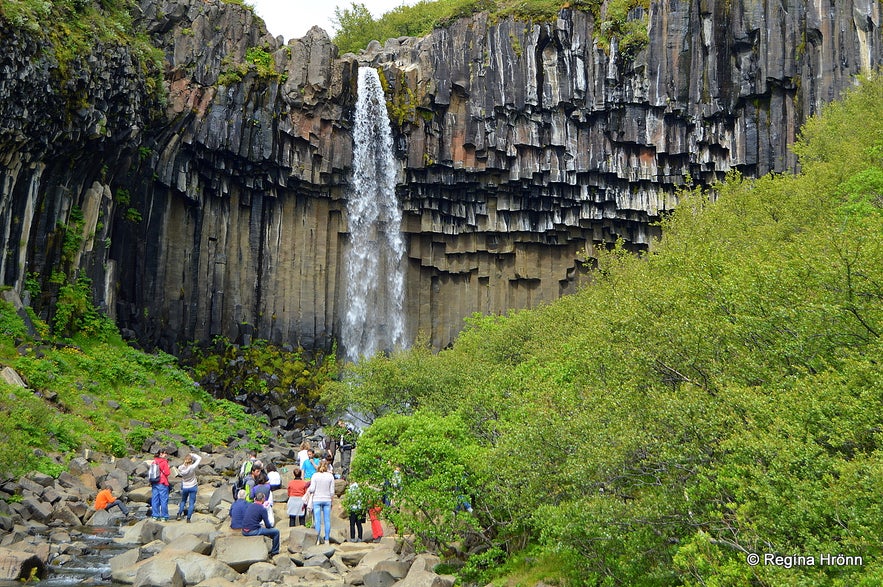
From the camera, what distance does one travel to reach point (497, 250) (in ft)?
160

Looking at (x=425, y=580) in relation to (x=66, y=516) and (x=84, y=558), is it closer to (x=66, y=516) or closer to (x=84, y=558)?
(x=84, y=558)

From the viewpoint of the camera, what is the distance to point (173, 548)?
49.2 feet

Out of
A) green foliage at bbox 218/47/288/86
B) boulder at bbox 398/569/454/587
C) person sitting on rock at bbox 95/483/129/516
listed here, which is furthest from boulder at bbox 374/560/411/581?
green foliage at bbox 218/47/288/86

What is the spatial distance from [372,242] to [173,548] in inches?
1328

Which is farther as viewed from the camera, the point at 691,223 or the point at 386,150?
the point at 386,150

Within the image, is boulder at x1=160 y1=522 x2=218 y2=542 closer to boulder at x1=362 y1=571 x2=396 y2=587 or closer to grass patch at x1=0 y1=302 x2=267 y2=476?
boulder at x1=362 y1=571 x2=396 y2=587

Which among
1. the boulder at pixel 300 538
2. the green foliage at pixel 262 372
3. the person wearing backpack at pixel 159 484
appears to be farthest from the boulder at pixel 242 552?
the green foliage at pixel 262 372

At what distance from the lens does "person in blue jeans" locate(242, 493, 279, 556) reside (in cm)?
1537

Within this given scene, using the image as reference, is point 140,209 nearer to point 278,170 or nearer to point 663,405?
point 278,170

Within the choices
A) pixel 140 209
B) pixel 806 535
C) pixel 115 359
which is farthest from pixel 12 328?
pixel 806 535

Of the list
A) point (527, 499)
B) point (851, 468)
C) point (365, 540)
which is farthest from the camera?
point (365, 540)

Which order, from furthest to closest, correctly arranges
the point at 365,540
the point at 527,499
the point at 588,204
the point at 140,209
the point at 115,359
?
the point at 588,204
the point at 140,209
the point at 115,359
the point at 365,540
the point at 527,499

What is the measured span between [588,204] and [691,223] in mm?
17728

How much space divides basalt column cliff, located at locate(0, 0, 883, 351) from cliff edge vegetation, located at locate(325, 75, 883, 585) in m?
24.5
